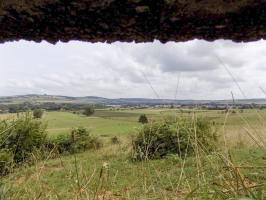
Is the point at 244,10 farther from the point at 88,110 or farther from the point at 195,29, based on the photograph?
the point at 88,110

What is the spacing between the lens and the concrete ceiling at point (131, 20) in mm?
1225

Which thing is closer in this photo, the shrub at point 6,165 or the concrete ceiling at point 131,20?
the concrete ceiling at point 131,20

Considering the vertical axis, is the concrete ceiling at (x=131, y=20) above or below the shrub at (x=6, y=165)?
above

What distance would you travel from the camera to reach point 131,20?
1287 mm

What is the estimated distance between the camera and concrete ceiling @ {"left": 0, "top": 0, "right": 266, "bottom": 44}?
122cm

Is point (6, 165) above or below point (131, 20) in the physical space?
below

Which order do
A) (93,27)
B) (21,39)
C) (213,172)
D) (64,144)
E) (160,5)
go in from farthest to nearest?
(64,144), (213,172), (21,39), (93,27), (160,5)

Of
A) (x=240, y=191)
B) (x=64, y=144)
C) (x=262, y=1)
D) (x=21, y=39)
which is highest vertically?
(x=262, y=1)

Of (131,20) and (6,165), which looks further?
(6,165)

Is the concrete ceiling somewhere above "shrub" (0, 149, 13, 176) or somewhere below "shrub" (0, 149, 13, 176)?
above

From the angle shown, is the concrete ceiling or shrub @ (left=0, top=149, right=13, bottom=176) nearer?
the concrete ceiling

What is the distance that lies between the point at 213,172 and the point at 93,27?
855mm

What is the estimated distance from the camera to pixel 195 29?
1349 mm

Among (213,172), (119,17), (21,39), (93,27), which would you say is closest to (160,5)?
(119,17)
